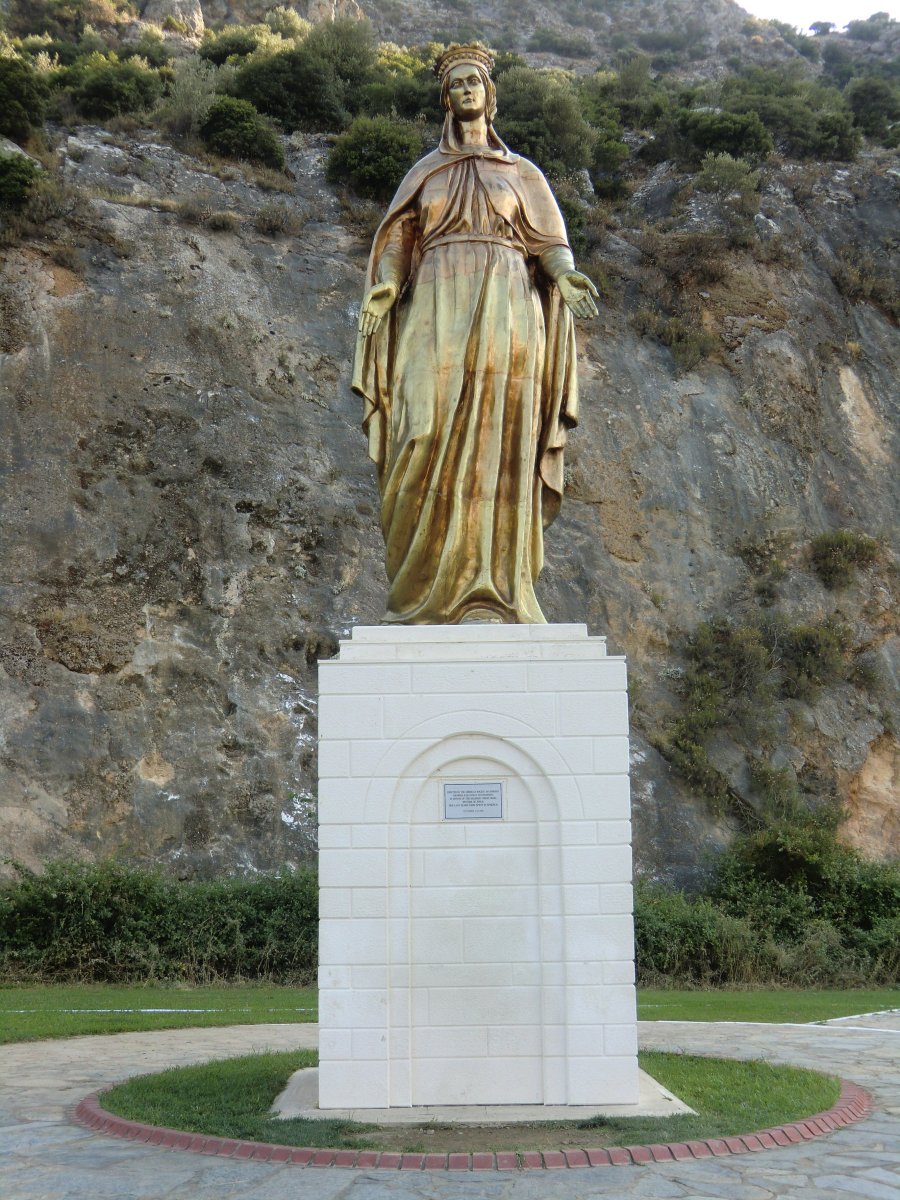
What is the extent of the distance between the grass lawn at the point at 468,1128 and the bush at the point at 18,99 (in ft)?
79.3

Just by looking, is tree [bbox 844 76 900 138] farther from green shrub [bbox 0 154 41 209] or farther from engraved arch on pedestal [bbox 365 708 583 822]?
engraved arch on pedestal [bbox 365 708 583 822]

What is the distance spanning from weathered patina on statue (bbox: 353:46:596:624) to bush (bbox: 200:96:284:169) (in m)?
22.3

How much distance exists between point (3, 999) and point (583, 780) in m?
8.57

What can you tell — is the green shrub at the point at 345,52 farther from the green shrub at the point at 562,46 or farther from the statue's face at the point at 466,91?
the green shrub at the point at 562,46

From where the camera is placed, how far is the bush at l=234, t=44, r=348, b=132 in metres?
30.8

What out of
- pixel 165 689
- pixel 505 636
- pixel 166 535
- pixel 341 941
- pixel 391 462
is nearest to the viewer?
pixel 341 941

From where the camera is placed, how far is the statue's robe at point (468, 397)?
7176 millimetres

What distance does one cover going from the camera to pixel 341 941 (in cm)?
620

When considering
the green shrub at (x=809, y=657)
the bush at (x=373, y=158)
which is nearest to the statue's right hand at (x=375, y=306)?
the green shrub at (x=809, y=657)

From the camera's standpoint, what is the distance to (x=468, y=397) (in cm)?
725

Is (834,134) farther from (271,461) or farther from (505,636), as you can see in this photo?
(505,636)

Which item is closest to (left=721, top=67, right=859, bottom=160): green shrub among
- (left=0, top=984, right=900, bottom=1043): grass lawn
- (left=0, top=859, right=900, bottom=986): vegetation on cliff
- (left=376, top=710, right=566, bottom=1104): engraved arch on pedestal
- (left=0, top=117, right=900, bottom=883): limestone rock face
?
(left=0, top=117, right=900, bottom=883): limestone rock face

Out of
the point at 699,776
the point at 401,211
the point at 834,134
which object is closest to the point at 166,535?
the point at 699,776

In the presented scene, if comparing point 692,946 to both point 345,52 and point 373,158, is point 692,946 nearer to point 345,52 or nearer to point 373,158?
point 373,158
